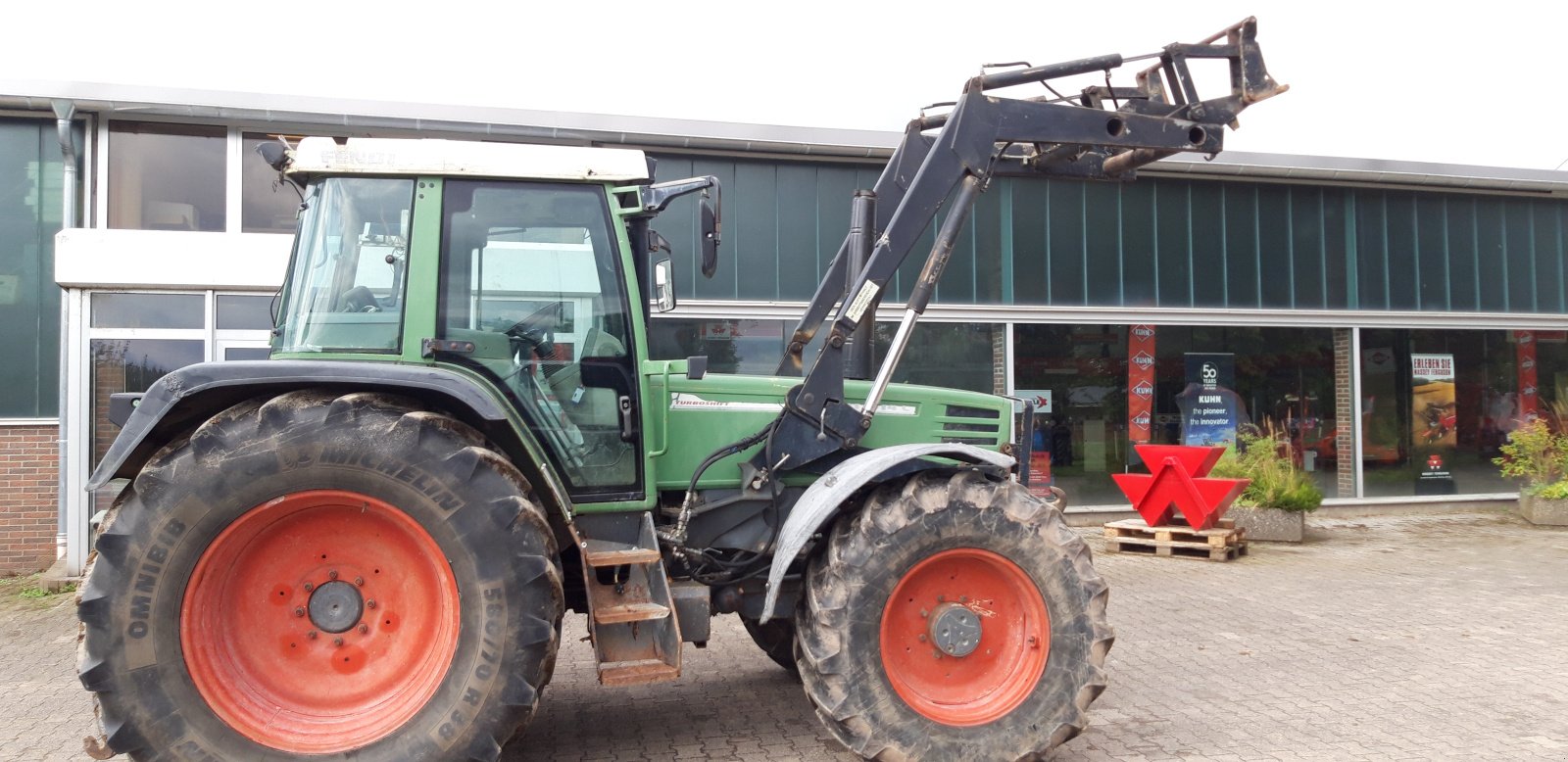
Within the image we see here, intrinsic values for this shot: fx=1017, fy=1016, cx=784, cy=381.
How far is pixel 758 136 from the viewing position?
10680mm

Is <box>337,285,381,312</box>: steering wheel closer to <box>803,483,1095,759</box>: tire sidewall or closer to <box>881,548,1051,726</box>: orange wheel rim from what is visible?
<box>803,483,1095,759</box>: tire sidewall

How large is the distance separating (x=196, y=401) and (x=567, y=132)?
705 centimetres

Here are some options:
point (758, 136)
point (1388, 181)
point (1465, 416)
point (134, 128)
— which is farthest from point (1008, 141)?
point (1465, 416)

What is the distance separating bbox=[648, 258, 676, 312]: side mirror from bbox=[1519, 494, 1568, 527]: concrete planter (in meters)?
12.7

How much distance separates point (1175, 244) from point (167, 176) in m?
11.0

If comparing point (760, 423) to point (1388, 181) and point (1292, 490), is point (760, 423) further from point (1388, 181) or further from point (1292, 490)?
point (1388, 181)

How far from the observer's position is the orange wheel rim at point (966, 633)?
4.13 metres

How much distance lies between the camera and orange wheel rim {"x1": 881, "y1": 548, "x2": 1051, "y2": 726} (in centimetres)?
413

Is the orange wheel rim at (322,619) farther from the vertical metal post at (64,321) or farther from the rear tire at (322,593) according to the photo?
the vertical metal post at (64,321)

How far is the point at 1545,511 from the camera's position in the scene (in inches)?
490

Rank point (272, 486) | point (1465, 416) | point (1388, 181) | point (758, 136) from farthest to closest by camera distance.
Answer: point (1465, 416), point (1388, 181), point (758, 136), point (272, 486)

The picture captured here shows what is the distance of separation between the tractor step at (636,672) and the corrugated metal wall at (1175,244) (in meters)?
7.05

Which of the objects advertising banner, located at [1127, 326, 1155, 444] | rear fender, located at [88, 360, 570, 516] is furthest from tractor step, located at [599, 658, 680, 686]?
advertising banner, located at [1127, 326, 1155, 444]

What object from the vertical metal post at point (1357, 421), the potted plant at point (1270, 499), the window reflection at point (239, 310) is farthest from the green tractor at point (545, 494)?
the vertical metal post at point (1357, 421)
